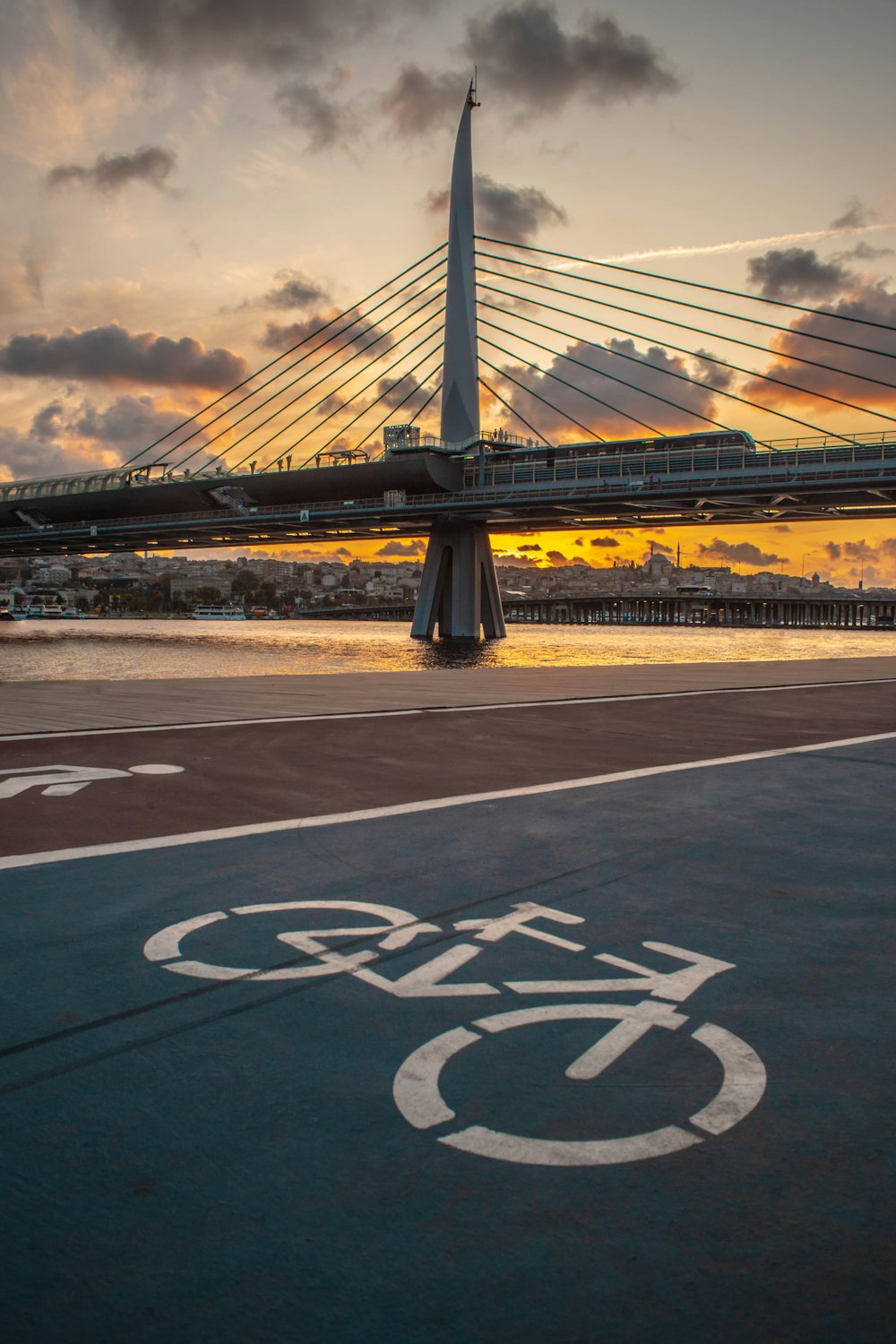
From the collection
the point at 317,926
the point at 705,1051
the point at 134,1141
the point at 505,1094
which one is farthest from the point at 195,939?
the point at 705,1051

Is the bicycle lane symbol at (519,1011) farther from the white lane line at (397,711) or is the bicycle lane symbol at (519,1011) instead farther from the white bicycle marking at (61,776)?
the white lane line at (397,711)

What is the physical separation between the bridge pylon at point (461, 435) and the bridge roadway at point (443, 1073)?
73.9m

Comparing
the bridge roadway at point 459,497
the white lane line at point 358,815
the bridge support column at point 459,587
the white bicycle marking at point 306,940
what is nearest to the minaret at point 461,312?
the bridge roadway at point 459,497

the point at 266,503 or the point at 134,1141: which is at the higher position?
the point at 266,503

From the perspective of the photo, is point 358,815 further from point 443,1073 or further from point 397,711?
point 397,711

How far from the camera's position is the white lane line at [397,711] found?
10914mm

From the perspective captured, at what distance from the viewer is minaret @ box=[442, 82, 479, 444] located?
7562 centimetres

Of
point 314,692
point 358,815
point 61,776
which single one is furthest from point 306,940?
point 314,692

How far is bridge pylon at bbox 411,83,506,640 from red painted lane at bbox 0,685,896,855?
65.9 metres

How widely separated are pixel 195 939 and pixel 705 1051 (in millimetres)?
2284

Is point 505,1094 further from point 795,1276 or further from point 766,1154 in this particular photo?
point 795,1276

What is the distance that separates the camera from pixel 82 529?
10000 cm

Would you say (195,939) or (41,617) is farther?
(41,617)

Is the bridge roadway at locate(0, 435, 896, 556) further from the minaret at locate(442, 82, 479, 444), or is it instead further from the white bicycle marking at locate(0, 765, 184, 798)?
the white bicycle marking at locate(0, 765, 184, 798)
